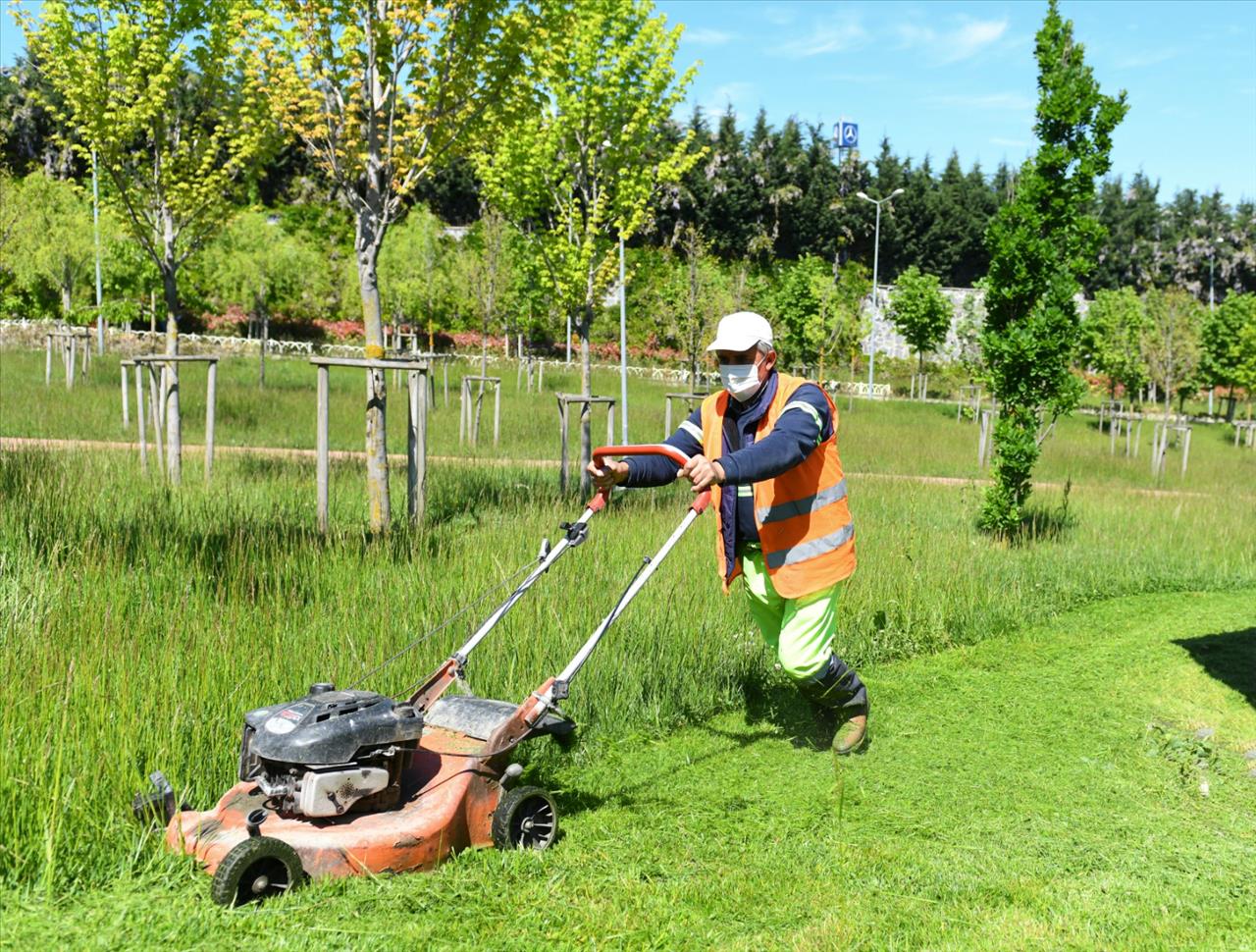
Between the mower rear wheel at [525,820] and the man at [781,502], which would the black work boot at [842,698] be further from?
the mower rear wheel at [525,820]

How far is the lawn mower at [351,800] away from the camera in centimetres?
350

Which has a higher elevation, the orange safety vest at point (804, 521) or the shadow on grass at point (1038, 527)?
the orange safety vest at point (804, 521)

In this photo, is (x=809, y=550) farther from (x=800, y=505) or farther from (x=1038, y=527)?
(x=1038, y=527)

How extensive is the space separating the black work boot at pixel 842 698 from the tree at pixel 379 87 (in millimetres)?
4434

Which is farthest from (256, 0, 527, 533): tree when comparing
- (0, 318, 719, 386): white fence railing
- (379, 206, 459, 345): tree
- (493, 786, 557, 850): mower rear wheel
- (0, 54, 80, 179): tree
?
(0, 54, 80, 179): tree

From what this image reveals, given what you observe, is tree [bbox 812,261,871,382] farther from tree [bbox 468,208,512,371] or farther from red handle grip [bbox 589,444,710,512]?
red handle grip [bbox 589,444,710,512]

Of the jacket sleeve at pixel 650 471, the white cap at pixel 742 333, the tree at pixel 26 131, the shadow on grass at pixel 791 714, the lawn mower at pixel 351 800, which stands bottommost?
the shadow on grass at pixel 791 714

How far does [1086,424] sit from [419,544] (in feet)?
127

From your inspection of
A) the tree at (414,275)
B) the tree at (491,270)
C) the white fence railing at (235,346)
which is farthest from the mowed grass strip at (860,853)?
the tree at (414,275)

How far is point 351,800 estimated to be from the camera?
11.9 ft

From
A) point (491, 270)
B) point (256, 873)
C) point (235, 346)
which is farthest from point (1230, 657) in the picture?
point (235, 346)

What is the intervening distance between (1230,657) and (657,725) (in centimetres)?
438

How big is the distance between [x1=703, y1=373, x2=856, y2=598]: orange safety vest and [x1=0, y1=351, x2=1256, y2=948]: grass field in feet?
3.01

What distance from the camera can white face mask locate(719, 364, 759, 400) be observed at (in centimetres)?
488
